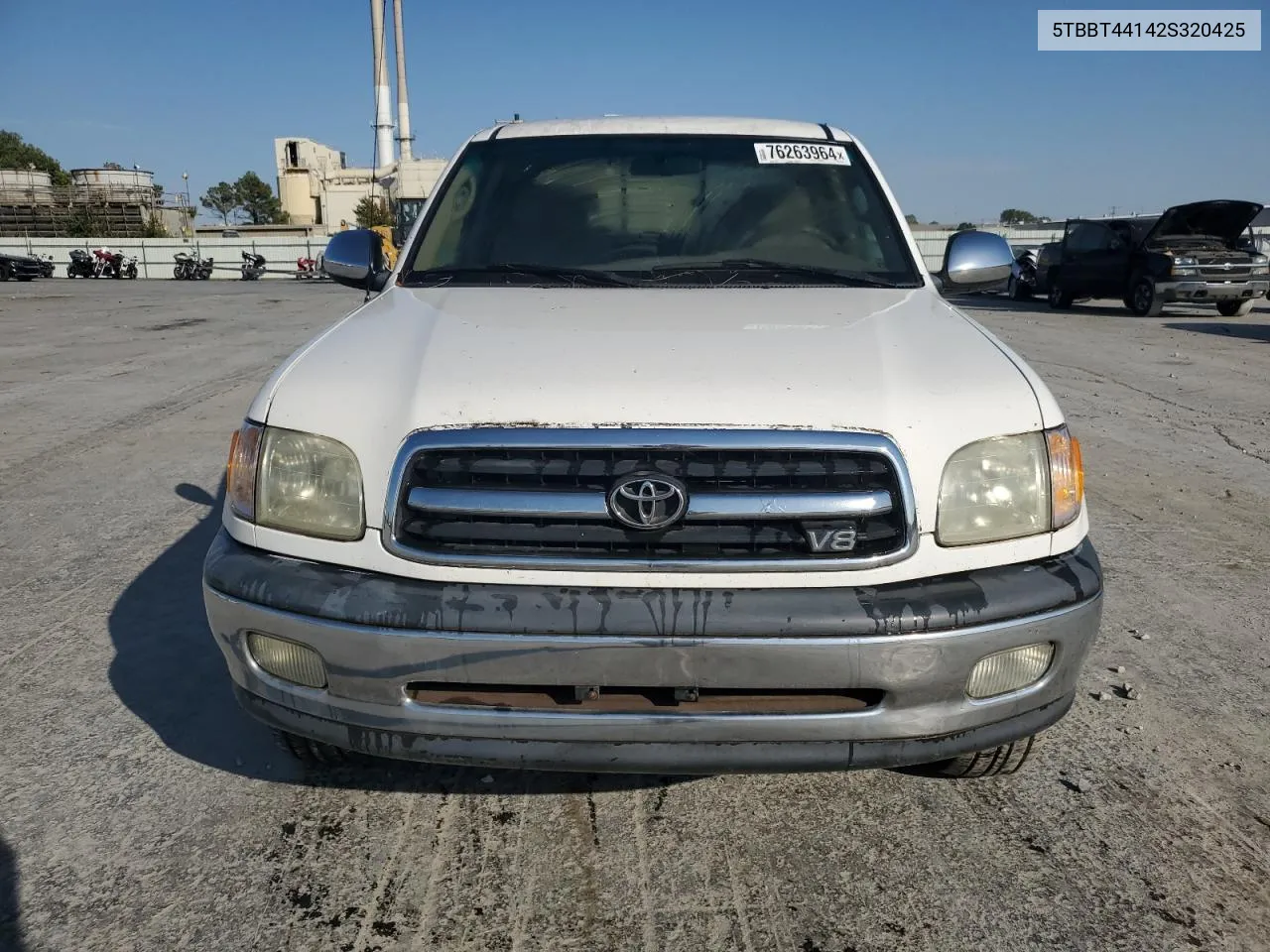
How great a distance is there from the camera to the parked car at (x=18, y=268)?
35.2 meters

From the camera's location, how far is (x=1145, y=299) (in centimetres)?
1723

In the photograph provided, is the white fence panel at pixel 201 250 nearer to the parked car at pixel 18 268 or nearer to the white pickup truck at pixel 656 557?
the parked car at pixel 18 268

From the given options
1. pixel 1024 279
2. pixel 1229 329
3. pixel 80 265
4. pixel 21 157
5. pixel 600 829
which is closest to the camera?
pixel 600 829

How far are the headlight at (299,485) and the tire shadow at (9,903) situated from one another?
97 centimetres

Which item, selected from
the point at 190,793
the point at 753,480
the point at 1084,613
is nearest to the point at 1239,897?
the point at 1084,613

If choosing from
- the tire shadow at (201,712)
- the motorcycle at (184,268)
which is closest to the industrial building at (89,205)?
the motorcycle at (184,268)

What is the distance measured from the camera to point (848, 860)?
2268 mm

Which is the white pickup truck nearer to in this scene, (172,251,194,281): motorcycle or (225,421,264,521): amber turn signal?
(225,421,264,521): amber turn signal

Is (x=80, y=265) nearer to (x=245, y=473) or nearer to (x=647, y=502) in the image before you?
(x=245, y=473)

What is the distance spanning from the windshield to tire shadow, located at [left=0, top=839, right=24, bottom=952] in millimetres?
1922

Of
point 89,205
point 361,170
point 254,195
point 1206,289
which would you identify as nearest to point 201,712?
point 1206,289

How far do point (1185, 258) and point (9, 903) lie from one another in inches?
726

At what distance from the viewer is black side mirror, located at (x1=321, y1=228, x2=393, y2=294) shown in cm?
354

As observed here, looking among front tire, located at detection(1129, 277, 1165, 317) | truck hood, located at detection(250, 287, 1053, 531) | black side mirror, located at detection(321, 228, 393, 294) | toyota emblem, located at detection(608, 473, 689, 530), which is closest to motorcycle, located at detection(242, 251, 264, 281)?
front tire, located at detection(1129, 277, 1165, 317)
